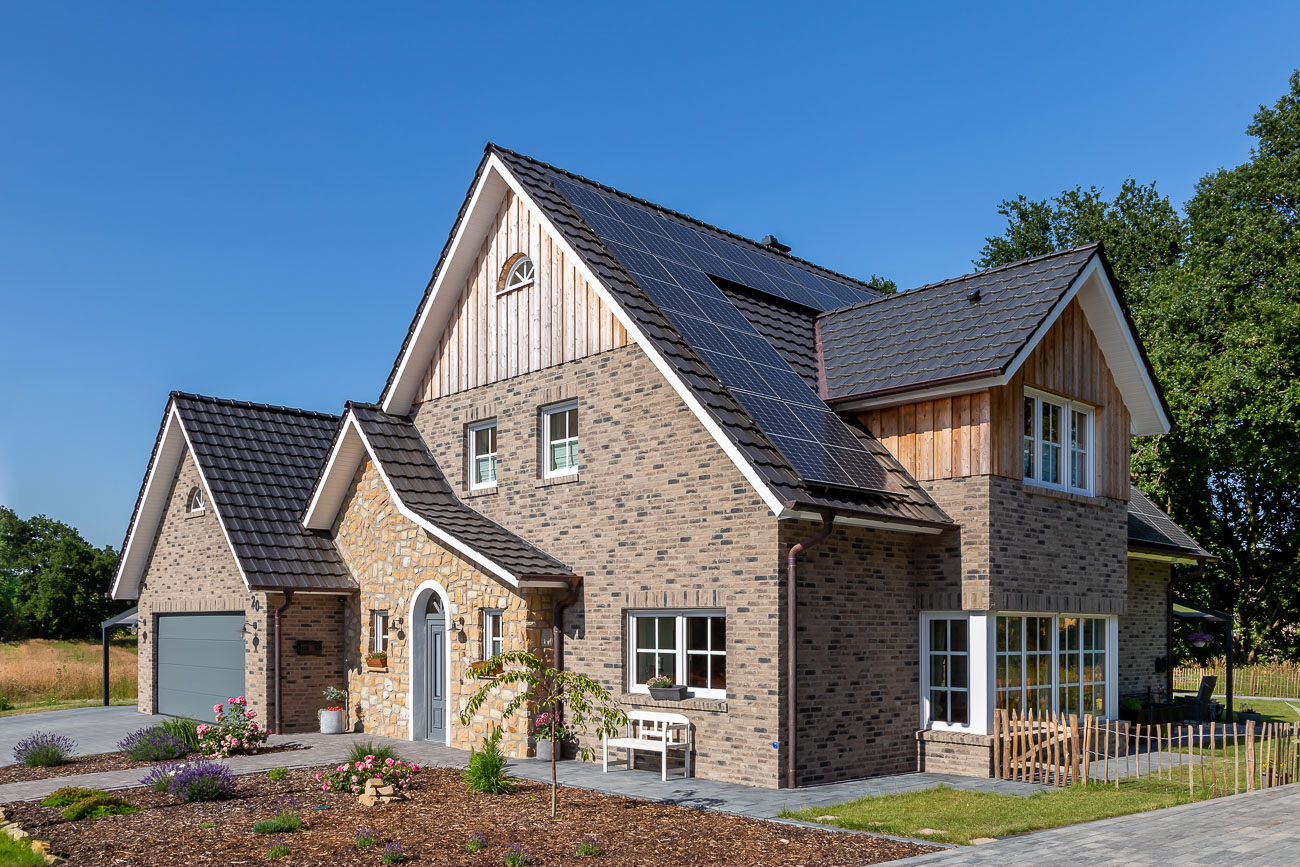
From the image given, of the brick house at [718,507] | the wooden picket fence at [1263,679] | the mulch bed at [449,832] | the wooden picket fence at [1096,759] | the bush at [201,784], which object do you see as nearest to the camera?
the mulch bed at [449,832]

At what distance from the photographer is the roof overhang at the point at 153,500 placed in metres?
22.4

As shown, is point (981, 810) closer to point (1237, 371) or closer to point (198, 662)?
point (198, 662)

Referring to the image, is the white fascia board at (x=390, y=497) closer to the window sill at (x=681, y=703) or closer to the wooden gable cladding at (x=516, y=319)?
the wooden gable cladding at (x=516, y=319)

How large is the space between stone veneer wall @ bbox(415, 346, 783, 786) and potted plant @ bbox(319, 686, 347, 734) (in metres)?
4.38

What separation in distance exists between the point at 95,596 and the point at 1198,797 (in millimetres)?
56693

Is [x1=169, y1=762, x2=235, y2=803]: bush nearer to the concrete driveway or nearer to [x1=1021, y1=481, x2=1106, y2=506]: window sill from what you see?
the concrete driveway

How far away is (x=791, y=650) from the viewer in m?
13.0

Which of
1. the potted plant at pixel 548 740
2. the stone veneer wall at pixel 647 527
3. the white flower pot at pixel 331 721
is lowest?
the white flower pot at pixel 331 721

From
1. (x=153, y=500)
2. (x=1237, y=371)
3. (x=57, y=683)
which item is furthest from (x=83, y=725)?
(x=1237, y=371)

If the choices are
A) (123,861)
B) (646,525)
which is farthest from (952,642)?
(123,861)

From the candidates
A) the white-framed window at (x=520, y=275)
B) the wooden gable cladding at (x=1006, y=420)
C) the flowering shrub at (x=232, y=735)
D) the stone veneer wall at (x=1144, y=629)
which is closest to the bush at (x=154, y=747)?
the flowering shrub at (x=232, y=735)

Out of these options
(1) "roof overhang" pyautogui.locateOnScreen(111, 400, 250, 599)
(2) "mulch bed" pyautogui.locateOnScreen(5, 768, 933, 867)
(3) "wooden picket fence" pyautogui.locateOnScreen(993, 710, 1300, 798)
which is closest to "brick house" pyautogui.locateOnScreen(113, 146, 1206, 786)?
(3) "wooden picket fence" pyautogui.locateOnScreen(993, 710, 1300, 798)

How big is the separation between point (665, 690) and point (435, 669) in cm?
514

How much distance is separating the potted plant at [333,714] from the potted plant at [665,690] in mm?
7357
